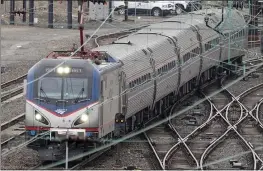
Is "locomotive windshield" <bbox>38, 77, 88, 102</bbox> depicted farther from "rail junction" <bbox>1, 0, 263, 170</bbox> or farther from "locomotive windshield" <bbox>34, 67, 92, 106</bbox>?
"rail junction" <bbox>1, 0, 263, 170</bbox>

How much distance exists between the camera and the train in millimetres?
16812

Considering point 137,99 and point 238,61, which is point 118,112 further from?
point 238,61

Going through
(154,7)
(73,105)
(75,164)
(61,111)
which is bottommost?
(75,164)

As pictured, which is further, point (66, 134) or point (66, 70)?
point (66, 70)

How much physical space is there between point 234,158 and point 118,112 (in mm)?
2695

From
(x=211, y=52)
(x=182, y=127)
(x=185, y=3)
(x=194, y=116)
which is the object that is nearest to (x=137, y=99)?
(x=182, y=127)

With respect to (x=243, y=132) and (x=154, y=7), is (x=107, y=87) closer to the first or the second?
(x=243, y=132)

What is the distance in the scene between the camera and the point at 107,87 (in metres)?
17.6

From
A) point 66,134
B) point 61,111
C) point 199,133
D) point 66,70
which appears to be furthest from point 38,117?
point 199,133

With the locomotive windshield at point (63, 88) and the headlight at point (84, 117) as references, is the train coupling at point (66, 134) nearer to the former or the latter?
the headlight at point (84, 117)

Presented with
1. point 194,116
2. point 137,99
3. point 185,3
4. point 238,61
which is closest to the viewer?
point 137,99

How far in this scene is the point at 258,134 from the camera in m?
21.5

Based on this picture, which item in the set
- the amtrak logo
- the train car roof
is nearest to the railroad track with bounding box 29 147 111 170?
the amtrak logo

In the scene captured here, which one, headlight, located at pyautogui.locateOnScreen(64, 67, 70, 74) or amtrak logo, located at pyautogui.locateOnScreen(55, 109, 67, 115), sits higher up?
headlight, located at pyautogui.locateOnScreen(64, 67, 70, 74)
